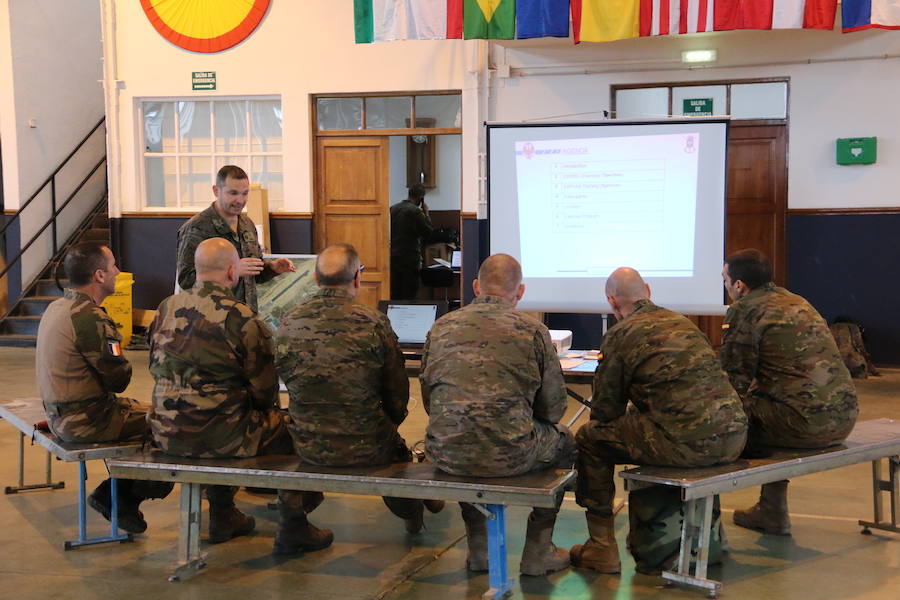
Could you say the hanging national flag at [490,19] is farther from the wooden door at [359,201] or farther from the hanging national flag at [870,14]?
the hanging national flag at [870,14]

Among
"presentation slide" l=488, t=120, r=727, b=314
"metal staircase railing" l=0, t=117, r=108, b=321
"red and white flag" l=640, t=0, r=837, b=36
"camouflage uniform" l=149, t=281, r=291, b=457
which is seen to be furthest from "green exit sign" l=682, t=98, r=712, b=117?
"metal staircase railing" l=0, t=117, r=108, b=321

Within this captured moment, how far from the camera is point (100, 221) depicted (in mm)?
11438

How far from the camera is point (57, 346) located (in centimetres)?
379

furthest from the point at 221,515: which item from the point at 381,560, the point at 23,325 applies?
Result: the point at 23,325

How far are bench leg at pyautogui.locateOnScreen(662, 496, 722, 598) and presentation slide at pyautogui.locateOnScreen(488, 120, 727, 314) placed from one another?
2283mm

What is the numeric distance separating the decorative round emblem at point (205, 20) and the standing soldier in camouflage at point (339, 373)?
21.8 ft

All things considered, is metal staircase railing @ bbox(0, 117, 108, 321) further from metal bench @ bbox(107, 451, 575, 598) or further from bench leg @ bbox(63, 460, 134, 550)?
metal bench @ bbox(107, 451, 575, 598)

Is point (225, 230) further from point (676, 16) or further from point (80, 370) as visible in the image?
point (676, 16)

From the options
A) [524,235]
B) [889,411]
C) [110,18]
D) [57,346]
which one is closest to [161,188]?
[110,18]

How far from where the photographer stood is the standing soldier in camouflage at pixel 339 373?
138 inches

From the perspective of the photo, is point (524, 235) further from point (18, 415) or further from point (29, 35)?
point (29, 35)

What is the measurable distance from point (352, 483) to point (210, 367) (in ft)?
2.33

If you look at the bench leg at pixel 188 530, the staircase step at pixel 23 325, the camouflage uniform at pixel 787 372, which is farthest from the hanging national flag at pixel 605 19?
the staircase step at pixel 23 325

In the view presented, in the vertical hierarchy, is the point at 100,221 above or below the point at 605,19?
below
